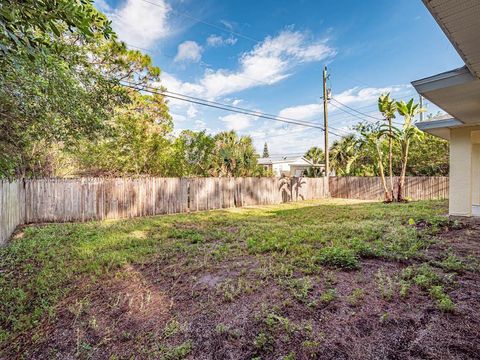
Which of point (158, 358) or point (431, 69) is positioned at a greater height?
point (431, 69)

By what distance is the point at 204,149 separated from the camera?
1341 centimetres

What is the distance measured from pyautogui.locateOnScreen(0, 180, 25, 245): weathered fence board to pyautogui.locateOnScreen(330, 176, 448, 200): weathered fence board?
15.4 m

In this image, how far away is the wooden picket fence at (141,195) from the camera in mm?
7188

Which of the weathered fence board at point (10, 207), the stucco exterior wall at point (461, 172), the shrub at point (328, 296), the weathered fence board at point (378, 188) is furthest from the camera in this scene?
the weathered fence board at point (378, 188)

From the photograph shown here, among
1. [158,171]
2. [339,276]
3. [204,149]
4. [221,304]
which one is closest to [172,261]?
[221,304]

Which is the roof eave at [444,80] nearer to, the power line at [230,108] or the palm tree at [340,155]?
the power line at [230,108]

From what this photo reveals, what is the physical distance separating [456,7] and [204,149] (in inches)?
468

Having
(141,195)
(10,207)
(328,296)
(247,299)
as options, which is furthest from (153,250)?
(141,195)

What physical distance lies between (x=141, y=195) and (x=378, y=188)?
12.9 meters

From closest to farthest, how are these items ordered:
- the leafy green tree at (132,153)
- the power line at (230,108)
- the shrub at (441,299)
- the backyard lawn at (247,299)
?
the backyard lawn at (247,299) → the shrub at (441,299) → the leafy green tree at (132,153) → the power line at (230,108)

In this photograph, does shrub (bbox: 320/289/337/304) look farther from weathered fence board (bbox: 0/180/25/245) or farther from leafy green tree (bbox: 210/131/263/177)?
leafy green tree (bbox: 210/131/263/177)

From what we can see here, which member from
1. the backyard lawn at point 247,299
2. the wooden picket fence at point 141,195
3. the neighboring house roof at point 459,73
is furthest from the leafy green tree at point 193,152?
the neighboring house roof at point 459,73

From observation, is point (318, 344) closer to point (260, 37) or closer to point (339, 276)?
point (339, 276)

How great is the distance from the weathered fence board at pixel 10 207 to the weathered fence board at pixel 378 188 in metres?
15.4
